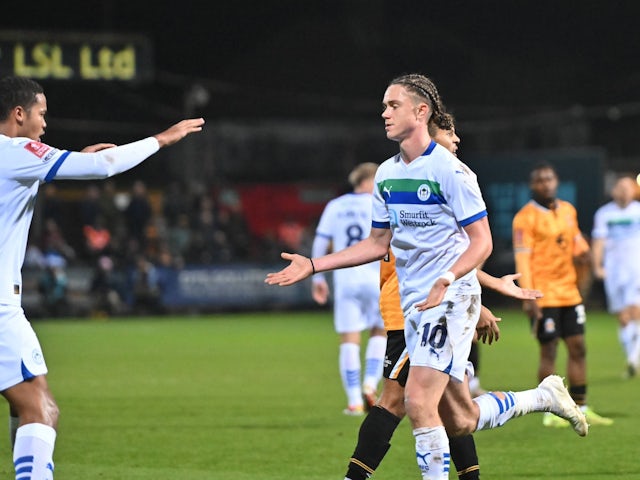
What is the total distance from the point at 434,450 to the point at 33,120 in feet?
8.99

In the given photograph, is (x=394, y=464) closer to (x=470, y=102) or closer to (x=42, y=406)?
(x=42, y=406)

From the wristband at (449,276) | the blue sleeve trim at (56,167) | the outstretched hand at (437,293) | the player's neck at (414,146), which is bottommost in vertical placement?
the outstretched hand at (437,293)

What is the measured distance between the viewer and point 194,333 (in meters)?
25.2

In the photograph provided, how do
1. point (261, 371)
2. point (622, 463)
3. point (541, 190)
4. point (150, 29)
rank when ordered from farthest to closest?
point (150, 29), point (261, 371), point (541, 190), point (622, 463)

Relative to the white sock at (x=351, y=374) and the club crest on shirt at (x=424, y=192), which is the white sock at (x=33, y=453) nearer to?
the club crest on shirt at (x=424, y=192)

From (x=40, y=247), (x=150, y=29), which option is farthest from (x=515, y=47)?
(x=40, y=247)

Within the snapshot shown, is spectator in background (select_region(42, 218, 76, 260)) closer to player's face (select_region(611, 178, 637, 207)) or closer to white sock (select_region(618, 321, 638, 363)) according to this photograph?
player's face (select_region(611, 178, 637, 207))

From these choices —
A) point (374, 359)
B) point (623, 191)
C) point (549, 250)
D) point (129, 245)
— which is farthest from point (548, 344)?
point (129, 245)

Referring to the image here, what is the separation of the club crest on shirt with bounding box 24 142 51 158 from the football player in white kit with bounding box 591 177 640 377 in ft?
37.6

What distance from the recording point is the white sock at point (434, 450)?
6711 millimetres

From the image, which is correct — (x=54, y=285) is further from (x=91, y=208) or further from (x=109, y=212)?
(x=109, y=212)

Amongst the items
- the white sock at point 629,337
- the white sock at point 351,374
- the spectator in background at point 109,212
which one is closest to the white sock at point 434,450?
the white sock at point 351,374

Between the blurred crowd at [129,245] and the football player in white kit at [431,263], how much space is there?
23.8 metres

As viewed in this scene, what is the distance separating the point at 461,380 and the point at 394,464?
267 cm
